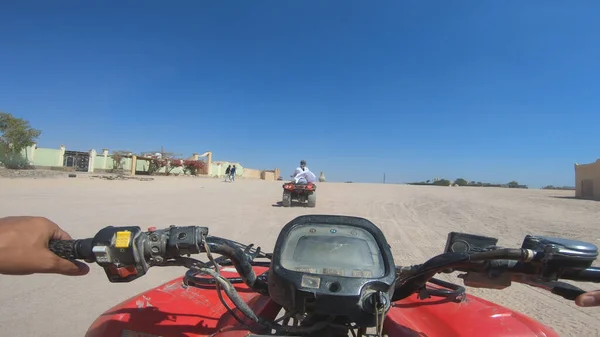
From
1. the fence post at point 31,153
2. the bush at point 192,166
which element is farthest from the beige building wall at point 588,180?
the fence post at point 31,153

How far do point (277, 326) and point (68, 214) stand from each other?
11.1 m

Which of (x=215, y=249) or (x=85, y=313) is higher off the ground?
(x=215, y=249)

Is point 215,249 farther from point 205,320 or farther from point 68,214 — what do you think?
point 68,214

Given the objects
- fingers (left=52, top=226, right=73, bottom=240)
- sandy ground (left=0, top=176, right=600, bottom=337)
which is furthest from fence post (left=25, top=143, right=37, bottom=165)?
fingers (left=52, top=226, right=73, bottom=240)

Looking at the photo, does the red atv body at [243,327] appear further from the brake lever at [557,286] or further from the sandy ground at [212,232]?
the sandy ground at [212,232]

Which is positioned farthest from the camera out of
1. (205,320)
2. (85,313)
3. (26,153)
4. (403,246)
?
(26,153)

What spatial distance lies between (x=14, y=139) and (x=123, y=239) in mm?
38648

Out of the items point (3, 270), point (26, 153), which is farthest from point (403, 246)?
point (26, 153)

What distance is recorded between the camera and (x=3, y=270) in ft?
3.70

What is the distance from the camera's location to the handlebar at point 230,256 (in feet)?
4.26

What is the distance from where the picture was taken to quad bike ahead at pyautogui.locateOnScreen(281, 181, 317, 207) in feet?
48.9

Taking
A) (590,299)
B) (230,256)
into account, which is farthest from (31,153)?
(590,299)

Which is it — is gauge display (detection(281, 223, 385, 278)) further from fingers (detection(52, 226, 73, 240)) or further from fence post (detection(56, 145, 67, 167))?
fence post (detection(56, 145, 67, 167))

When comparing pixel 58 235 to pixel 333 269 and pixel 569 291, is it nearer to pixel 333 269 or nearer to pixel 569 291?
pixel 333 269
